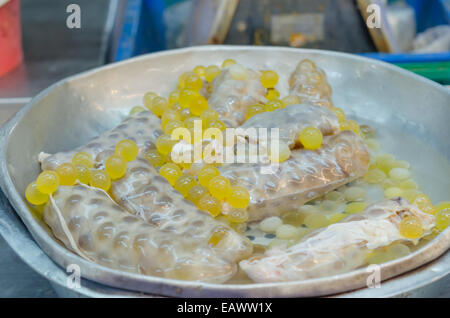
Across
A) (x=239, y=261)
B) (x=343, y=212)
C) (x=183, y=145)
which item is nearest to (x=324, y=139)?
(x=343, y=212)

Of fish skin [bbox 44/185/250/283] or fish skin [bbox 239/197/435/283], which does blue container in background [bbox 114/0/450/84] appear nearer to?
fish skin [bbox 239/197/435/283]

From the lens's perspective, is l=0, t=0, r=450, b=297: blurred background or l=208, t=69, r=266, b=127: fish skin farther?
l=0, t=0, r=450, b=297: blurred background

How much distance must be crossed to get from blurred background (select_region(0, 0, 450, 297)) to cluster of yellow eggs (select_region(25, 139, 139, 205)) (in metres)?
0.83

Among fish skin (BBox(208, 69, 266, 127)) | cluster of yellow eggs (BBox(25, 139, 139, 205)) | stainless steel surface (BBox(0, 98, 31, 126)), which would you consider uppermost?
fish skin (BBox(208, 69, 266, 127))

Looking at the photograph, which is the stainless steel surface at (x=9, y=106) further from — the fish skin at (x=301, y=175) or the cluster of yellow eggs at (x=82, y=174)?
the fish skin at (x=301, y=175)

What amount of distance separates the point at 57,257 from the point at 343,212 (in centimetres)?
58

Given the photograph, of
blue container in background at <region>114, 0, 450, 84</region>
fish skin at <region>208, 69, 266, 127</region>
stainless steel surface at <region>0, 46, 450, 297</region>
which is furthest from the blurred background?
fish skin at <region>208, 69, 266, 127</region>

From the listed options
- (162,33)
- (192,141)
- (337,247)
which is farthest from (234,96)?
(162,33)

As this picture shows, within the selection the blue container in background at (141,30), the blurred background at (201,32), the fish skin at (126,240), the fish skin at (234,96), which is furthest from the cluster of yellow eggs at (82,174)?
the blue container in background at (141,30)

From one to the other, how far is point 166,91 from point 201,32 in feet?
2.97

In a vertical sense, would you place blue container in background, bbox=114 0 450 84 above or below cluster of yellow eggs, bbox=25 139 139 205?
above

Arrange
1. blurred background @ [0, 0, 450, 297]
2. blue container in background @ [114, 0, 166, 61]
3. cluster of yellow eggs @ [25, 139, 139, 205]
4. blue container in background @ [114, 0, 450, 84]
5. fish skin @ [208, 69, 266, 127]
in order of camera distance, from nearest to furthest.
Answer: cluster of yellow eggs @ [25, 139, 139, 205], fish skin @ [208, 69, 266, 127], blue container in background @ [114, 0, 450, 84], blurred background @ [0, 0, 450, 297], blue container in background @ [114, 0, 166, 61]

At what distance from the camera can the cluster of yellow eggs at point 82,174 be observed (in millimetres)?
976

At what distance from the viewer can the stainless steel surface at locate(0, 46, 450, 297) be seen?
29.8 inches
